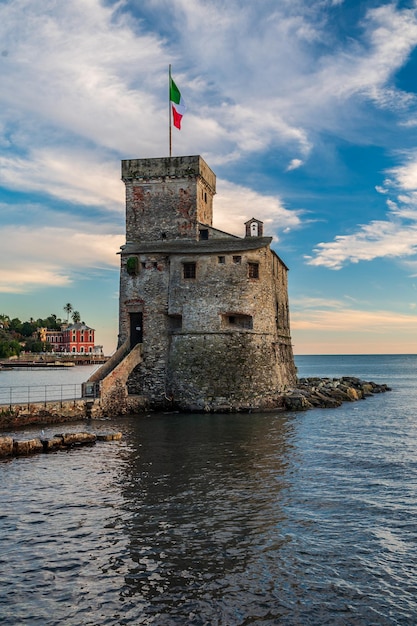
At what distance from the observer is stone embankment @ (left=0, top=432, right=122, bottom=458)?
2066cm

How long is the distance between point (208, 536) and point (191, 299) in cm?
2222

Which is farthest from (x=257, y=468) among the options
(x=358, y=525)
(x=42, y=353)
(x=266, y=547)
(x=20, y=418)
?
(x=42, y=353)

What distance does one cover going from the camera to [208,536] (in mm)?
12016

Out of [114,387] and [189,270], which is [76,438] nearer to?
[114,387]

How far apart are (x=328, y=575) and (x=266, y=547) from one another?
162 cm

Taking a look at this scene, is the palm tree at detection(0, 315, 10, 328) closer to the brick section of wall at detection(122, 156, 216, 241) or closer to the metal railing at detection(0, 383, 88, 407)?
the metal railing at detection(0, 383, 88, 407)

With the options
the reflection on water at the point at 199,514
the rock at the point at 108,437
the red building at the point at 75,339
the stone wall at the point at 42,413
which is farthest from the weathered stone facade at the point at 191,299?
the red building at the point at 75,339

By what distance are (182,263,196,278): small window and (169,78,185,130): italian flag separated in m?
9.64

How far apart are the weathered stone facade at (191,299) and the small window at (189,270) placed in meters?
0.06

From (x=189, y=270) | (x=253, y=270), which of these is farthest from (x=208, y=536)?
(x=189, y=270)

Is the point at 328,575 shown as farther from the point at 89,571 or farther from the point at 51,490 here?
the point at 51,490

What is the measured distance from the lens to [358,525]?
1298cm

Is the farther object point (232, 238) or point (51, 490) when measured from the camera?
point (232, 238)

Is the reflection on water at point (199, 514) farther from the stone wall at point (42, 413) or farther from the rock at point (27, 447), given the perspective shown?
the stone wall at point (42, 413)
